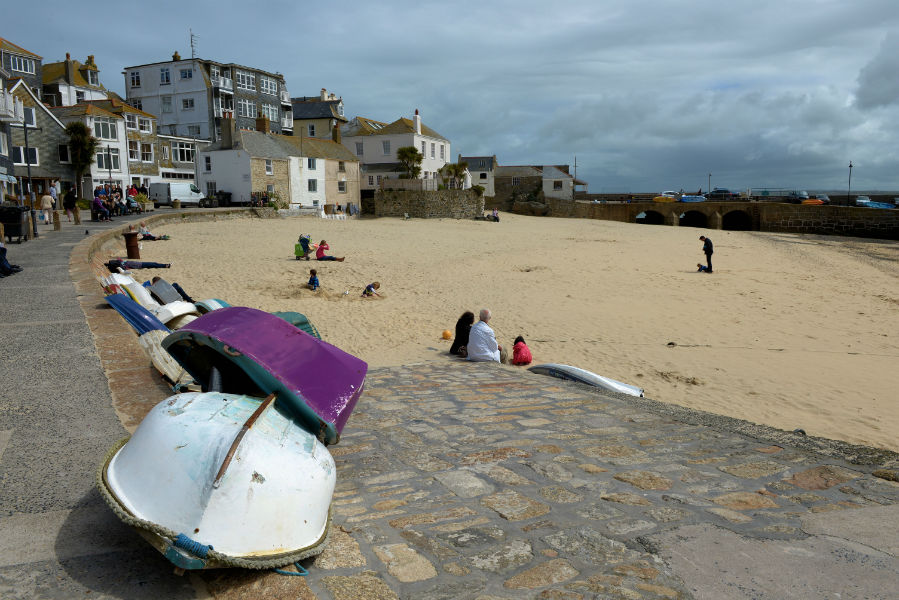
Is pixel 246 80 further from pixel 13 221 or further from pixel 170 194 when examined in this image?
pixel 13 221

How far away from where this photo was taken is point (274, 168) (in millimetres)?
46312

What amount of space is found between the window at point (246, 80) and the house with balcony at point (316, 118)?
20.2ft

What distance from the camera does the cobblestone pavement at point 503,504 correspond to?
2881 mm

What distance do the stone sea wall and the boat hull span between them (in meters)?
47.9

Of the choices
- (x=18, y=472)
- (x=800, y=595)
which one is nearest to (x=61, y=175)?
(x=18, y=472)

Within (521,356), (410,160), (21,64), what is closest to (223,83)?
(21,64)

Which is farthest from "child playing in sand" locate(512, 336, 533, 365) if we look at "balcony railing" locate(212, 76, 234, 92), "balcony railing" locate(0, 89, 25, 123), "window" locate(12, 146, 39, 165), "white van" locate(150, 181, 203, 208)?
"balcony railing" locate(212, 76, 234, 92)

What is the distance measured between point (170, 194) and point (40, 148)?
915cm

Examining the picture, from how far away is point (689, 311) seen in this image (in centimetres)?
1608

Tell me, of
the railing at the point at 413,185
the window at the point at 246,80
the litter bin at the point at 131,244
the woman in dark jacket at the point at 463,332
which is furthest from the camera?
the window at the point at 246,80

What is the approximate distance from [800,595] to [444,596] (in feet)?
5.35

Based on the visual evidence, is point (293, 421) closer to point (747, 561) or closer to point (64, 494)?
point (64, 494)

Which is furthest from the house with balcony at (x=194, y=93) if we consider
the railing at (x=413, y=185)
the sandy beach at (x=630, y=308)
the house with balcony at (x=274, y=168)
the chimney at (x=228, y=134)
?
the sandy beach at (x=630, y=308)

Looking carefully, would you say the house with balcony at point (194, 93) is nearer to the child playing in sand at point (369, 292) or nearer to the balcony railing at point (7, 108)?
the balcony railing at point (7, 108)
